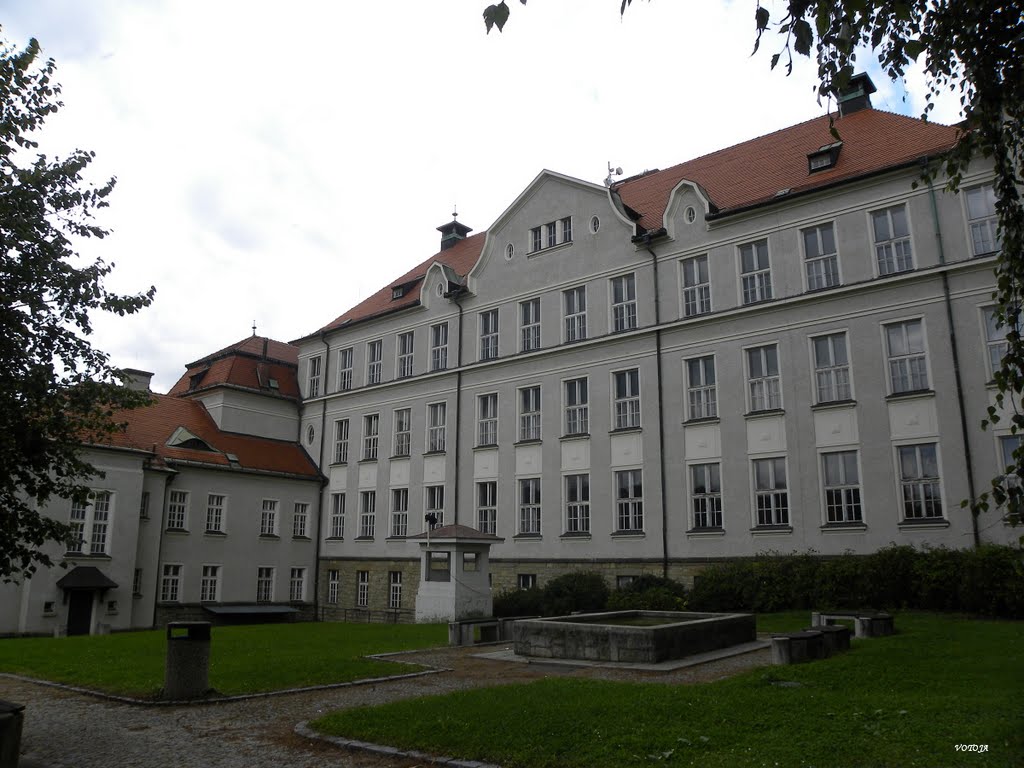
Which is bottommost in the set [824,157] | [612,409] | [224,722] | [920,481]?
[224,722]

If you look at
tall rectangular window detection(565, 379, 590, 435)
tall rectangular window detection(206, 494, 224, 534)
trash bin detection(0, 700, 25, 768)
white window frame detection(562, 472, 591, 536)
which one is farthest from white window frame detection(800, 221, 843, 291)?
tall rectangular window detection(206, 494, 224, 534)

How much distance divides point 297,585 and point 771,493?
2345cm

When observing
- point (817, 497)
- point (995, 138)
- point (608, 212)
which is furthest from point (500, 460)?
point (995, 138)

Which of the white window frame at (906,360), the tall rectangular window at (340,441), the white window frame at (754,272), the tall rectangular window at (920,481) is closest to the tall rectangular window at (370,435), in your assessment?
the tall rectangular window at (340,441)

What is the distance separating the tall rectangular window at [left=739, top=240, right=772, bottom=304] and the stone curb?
22253mm

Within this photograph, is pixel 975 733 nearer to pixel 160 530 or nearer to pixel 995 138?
pixel 995 138

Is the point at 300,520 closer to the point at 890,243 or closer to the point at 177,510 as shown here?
the point at 177,510

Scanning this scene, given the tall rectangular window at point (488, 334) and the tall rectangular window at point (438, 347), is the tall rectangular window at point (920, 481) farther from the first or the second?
the tall rectangular window at point (438, 347)

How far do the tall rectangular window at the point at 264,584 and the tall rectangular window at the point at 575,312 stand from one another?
17.9 meters

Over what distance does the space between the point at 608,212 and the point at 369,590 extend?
19819mm

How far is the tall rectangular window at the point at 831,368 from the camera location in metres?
26.1

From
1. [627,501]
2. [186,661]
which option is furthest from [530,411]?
[186,661]

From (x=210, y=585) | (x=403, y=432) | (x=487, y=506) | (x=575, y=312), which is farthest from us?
(x=403, y=432)

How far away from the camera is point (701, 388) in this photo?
29172mm
